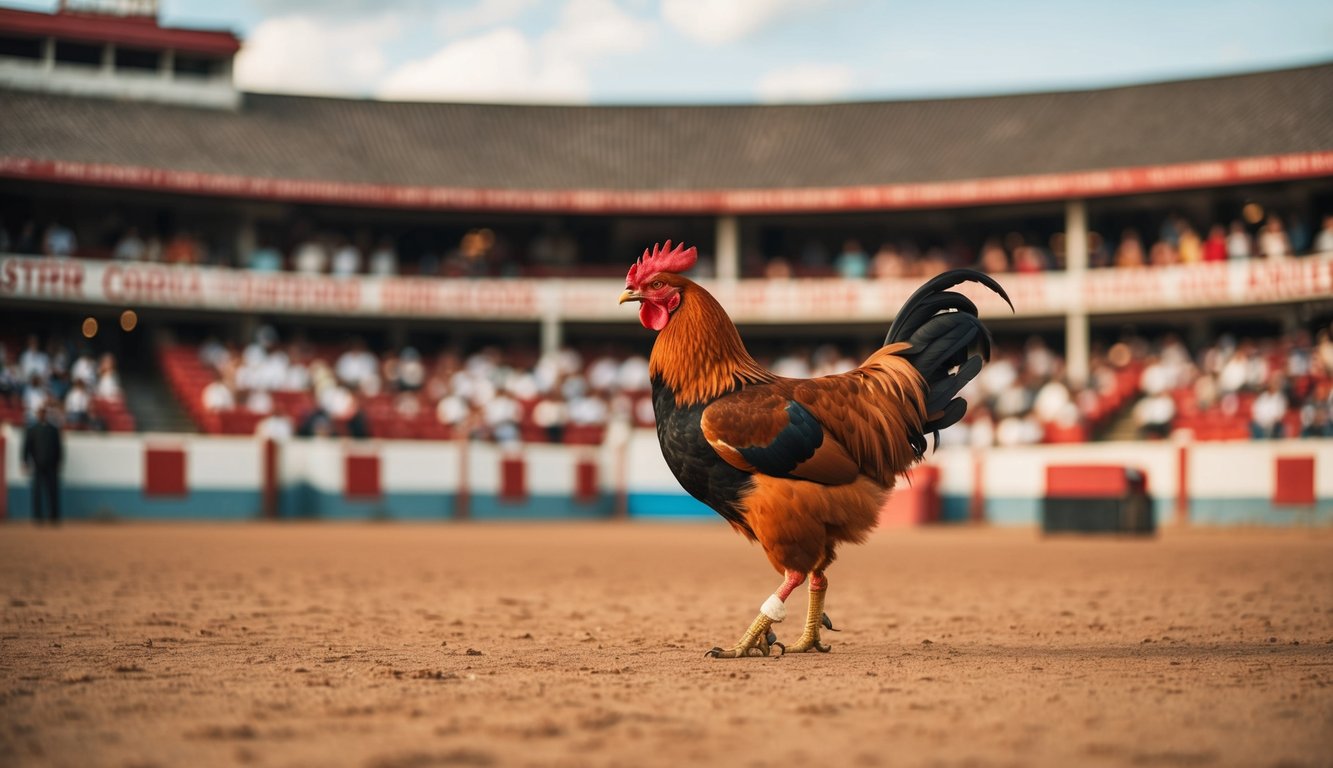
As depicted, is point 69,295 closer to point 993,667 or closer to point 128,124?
point 128,124

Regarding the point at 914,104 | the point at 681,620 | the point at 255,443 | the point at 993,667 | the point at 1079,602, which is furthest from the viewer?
the point at 914,104

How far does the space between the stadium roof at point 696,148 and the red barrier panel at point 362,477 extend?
36.9ft

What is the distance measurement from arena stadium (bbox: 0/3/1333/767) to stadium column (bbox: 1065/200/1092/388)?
0.44 ft

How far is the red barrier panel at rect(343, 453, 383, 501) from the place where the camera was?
102 feet

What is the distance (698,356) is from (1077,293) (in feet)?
107

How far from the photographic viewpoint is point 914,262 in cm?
4122

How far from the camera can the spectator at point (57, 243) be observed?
36.7 meters

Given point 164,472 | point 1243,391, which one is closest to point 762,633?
point 164,472

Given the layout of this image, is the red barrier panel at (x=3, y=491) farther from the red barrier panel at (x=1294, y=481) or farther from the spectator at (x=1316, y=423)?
the spectator at (x=1316, y=423)

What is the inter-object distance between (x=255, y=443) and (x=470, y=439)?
4.97 metres

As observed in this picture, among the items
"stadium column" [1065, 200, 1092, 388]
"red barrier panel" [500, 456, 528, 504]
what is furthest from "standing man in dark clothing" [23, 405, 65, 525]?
"stadium column" [1065, 200, 1092, 388]

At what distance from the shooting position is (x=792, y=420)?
7.87 m

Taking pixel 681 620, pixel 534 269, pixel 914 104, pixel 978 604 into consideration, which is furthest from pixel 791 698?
pixel 914 104

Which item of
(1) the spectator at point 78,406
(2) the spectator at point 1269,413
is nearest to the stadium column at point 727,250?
(2) the spectator at point 1269,413
